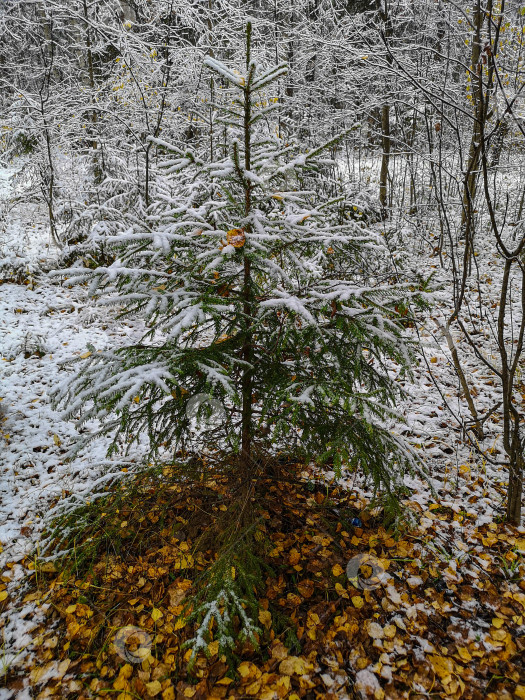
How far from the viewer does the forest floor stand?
2.20m

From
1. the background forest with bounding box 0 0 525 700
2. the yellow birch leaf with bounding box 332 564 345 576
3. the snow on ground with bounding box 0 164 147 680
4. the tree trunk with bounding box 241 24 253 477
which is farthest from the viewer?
the snow on ground with bounding box 0 164 147 680

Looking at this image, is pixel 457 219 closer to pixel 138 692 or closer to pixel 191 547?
pixel 191 547

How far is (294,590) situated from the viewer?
2.67m

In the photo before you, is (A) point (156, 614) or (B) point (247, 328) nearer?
(B) point (247, 328)

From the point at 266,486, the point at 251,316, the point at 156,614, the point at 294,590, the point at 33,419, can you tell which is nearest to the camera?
the point at 251,316

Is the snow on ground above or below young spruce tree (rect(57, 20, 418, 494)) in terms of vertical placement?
below

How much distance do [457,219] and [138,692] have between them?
1142 centimetres

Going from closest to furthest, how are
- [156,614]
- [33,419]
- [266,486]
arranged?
[156,614], [266,486], [33,419]

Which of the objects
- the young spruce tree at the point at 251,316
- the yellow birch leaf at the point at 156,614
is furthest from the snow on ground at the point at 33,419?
the young spruce tree at the point at 251,316

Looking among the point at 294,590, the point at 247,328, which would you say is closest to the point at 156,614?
the point at 294,590

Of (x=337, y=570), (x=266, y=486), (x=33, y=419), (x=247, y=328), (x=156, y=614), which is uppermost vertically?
(x=247, y=328)

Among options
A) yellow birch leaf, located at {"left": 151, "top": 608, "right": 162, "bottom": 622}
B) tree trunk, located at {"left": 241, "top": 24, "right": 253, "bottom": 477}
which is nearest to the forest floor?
yellow birch leaf, located at {"left": 151, "top": 608, "right": 162, "bottom": 622}

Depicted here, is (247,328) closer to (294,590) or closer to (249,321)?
(249,321)

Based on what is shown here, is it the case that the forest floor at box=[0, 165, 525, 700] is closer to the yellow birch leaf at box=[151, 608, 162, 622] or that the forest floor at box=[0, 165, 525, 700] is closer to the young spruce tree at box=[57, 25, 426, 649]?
the yellow birch leaf at box=[151, 608, 162, 622]
